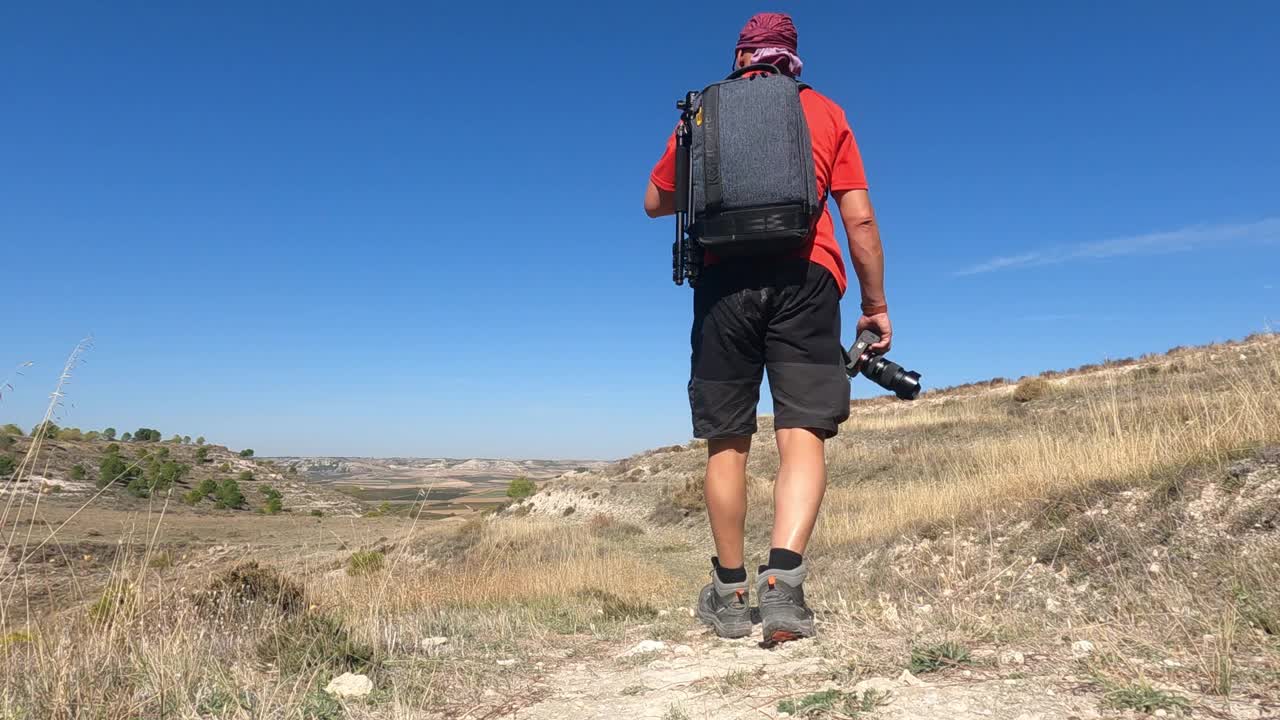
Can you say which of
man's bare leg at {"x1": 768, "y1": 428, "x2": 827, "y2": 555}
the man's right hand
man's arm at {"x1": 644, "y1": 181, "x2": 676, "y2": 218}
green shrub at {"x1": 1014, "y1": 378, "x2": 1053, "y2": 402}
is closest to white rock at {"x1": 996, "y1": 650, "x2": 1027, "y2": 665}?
man's bare leg at {"x1": 768, "y1": 428, "x2": 827, "y2": 555}

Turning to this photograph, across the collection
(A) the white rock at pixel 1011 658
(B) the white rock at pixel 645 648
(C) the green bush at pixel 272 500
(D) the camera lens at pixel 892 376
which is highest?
(D) the camera lens at pixel 892 376

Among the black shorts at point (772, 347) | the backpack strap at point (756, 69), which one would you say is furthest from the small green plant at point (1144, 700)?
the backpack strap at point (756, 69)

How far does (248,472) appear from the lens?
39031mm

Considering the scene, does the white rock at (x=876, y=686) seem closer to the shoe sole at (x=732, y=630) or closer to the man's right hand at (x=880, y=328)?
the shoe sole at (x=732, y=630)

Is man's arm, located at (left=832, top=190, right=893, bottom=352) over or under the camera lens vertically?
over

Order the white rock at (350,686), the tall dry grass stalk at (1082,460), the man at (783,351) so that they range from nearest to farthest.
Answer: the white rock at (350,686)
the man at (783,351)
the tall dry grass stalk at (1082,460)

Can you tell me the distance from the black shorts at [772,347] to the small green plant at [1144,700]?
130 centimetres

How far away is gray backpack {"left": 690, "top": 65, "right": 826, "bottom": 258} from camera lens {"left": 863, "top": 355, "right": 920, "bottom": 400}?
63 centimetres

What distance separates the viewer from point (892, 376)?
298cm

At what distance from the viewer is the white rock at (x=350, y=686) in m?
2.22

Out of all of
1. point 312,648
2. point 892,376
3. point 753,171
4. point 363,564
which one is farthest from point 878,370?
point 363,564

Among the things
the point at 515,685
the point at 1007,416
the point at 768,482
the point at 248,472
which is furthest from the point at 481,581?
the point at 248,472

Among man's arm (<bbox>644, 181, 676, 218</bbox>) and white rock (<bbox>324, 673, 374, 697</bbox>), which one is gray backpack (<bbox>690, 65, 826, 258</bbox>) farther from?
white rock (<bbox>324, 673, 374, 697</bbox>)

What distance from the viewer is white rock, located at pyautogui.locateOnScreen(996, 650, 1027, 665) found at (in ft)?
6.68
